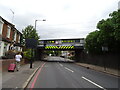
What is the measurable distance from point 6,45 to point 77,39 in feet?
71.6

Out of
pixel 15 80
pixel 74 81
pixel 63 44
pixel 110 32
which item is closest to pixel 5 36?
pixel 15 80

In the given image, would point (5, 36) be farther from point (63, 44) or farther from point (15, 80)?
point (63, 44)

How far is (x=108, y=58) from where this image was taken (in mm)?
23266

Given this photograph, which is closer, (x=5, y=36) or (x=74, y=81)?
(x=74, y=81)

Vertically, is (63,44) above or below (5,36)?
below

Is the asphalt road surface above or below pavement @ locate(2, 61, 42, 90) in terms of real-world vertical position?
below

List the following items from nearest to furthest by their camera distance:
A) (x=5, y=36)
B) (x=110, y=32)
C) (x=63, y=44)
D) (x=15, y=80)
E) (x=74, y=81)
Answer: (x=15, y=80), (x=74, y=81), (x=110, y=32), (x=5, y=36), (x=63, y=44)

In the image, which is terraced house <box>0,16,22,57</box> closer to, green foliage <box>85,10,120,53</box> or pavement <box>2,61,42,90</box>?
pavement <box>2,61,42,90</box>

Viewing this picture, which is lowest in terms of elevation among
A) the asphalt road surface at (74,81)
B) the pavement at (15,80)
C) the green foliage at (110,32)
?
the asphalt road surface at (74,81)

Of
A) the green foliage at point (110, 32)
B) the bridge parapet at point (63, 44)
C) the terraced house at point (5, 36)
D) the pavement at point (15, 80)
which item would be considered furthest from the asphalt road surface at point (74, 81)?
the bridge parapet at point (63, 44)

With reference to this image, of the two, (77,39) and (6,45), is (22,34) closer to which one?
(6,45)

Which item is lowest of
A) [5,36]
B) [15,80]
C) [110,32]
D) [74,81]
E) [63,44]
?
[74,81]

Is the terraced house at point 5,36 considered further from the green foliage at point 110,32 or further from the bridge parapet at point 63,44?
the bridge parapet at point 63,44

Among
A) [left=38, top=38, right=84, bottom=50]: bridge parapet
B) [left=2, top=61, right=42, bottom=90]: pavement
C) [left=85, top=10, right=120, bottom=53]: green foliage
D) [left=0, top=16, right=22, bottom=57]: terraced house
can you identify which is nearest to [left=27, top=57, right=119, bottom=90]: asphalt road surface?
[left=2, top=61, right=42, bottom=90]: pavement
